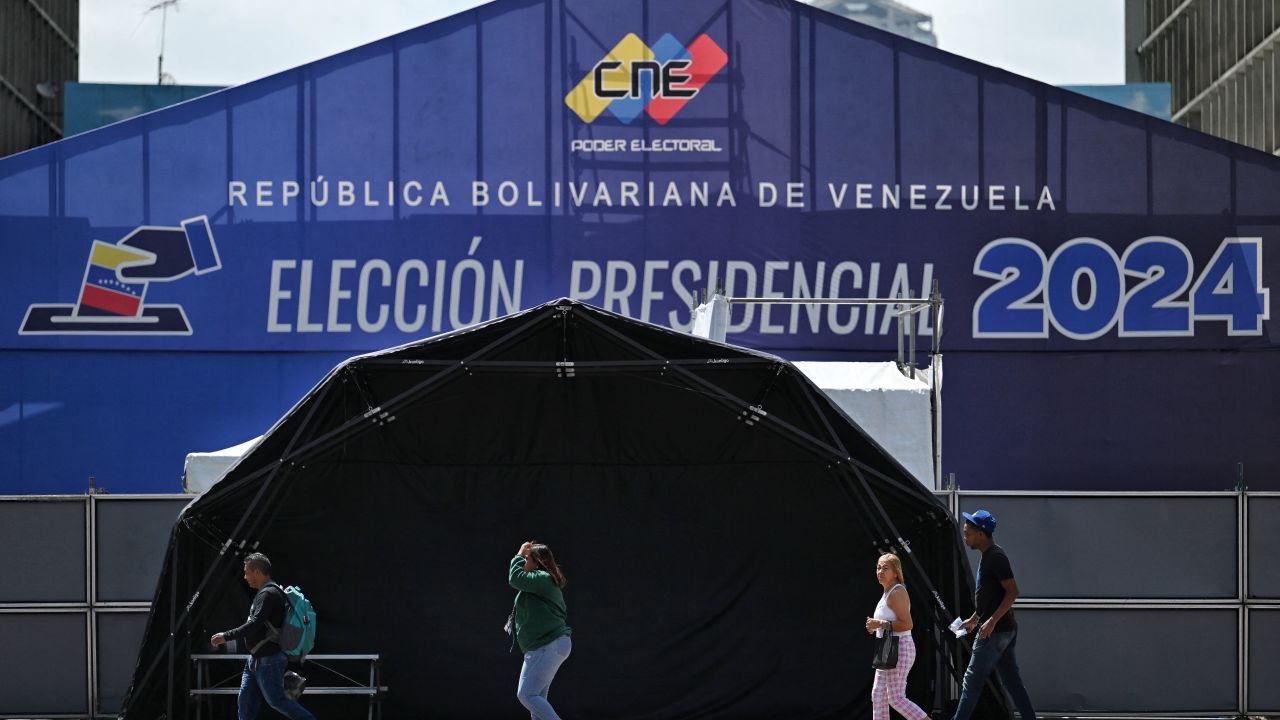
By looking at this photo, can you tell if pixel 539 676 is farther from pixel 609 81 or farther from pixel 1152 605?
pixel 609 81

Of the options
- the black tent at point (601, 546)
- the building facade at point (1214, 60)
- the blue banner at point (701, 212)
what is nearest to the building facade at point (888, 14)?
the building facade at point (1214, 60)

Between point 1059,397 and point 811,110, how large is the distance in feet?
18.6

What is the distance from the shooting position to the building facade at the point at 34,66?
105ft

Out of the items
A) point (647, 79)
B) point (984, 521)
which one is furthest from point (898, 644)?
point (647, 79)

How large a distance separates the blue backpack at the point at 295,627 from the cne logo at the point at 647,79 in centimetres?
1153

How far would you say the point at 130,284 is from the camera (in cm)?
2048

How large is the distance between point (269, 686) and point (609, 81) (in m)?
12.6

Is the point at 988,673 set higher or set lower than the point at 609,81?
lower

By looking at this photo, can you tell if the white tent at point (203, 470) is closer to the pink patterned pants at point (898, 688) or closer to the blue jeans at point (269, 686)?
the blue jeans at point (269, 686)

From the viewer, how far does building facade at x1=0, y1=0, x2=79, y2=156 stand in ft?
105

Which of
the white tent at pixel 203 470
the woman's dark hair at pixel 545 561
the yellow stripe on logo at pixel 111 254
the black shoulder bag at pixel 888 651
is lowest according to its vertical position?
the black shoulder bag at pixel 888 651

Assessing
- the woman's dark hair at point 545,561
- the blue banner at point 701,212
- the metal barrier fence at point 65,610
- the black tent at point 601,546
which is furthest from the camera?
the blue banner at point 701,212

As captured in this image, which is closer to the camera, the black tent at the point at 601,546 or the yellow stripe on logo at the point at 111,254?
the black tent at the point at 601,546

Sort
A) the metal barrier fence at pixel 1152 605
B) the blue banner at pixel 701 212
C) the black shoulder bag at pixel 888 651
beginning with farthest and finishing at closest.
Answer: the blue banner at pixel 701 212 < the metal barrier fence at pixel 1152 605 < the black shoulder bag at pixel 888 651
